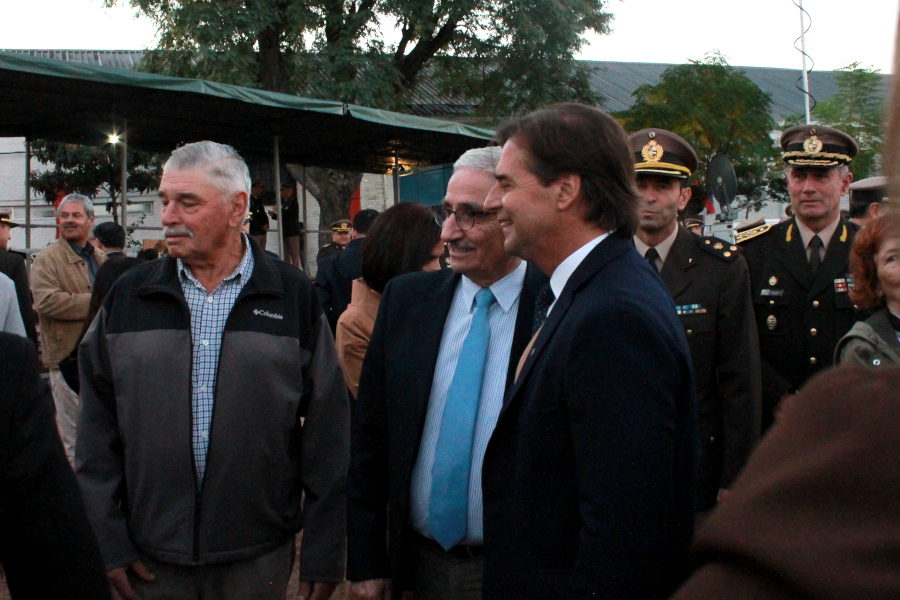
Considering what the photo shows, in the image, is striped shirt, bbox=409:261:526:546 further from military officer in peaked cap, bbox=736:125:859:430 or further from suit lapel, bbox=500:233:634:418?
military officer in peaked cap, bbox=736:125:859:430

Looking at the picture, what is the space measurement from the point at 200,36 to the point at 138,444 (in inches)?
703

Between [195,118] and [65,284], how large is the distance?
16.8ft

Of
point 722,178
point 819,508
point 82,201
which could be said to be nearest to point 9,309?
point 82,201

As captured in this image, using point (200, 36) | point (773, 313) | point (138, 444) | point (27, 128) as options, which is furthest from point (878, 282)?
point (200, 36)

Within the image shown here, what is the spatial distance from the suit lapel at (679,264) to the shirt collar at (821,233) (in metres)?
0.66

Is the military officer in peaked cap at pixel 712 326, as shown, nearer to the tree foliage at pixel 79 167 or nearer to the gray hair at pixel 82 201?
the gray hair at pixel 82 201

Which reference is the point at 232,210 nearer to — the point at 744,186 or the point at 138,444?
the point at 138,444

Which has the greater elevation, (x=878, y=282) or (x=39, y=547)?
(x=878, y=282)

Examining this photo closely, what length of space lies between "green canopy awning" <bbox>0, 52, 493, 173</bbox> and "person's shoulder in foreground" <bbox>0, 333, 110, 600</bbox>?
7.11 m

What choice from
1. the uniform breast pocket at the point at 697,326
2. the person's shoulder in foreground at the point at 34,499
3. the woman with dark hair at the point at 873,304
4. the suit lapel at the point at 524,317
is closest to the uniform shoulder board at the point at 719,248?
the uniform breast pocket at the point at 697,326

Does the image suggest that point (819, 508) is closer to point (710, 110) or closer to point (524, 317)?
point (524, 317)

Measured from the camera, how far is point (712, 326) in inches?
144

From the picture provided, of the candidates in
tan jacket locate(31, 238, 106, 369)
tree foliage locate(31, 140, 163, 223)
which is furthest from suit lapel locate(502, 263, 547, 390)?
tree foliage locate(31, 140, 163, 223)

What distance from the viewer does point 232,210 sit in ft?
10.2
